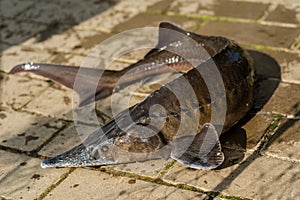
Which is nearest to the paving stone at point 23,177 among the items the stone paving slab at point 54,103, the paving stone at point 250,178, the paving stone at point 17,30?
the stone paving slab at point 54,103

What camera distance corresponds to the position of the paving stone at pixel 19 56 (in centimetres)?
686

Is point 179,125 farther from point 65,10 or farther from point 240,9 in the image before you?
point 65,10

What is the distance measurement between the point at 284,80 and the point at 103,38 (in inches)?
96.6

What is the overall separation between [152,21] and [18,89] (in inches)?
85.7

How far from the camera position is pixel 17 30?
7734 mm

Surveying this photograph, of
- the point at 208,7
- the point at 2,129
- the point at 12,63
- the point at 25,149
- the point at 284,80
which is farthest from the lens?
the point at 208,7

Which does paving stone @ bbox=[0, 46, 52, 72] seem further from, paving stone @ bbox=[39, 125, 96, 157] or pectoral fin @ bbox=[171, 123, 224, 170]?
pectoral fin @ bbox=[171, 123, 224, 170]

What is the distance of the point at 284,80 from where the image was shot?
5887 millimetres

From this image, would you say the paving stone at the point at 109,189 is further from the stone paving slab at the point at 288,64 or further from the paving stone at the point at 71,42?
the paving stone at the point at 71,42

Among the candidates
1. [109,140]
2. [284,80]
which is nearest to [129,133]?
[109,140]

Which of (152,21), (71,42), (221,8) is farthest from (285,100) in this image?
(71,42)

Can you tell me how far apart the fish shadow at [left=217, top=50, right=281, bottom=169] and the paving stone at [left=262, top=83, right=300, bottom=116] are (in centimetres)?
5

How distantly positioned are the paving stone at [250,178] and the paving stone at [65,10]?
3849mm

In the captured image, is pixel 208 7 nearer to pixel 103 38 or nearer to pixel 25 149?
pixel 103 38
